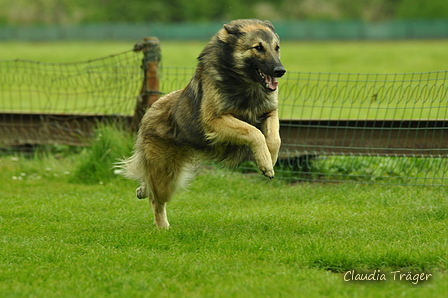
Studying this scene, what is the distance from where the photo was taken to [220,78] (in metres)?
6.10

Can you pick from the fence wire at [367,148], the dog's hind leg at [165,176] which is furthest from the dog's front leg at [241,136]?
the fence wire at [367,148]

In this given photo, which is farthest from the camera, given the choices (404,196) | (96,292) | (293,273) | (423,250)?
(404,196)

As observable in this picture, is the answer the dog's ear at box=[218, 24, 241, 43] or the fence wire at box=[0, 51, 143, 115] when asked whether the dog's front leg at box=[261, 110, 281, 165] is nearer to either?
the dog's ear at box=[218, 24, 241, 43]

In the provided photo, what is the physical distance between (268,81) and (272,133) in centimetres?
55

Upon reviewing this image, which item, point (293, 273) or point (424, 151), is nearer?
point (293, 273)

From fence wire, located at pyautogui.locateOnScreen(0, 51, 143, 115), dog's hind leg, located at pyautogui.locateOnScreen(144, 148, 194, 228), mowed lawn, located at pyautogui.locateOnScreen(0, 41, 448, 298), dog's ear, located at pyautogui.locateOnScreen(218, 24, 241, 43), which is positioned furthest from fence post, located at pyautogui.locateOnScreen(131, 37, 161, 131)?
dog's ear, located at pyautogui.locateOnScreen(218, 24, 241, 43)

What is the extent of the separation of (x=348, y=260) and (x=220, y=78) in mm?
2341

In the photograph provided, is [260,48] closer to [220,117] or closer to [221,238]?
[220,117]

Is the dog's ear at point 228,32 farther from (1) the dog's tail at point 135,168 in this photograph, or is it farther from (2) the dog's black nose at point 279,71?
(1) the dog's tail at point 135,168

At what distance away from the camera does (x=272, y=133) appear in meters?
6.06

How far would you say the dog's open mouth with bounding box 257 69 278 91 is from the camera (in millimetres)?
5848

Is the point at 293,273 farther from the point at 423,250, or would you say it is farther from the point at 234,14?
the point at 234,14

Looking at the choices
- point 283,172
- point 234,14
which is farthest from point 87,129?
point 234,14

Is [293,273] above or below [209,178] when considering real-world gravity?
above
